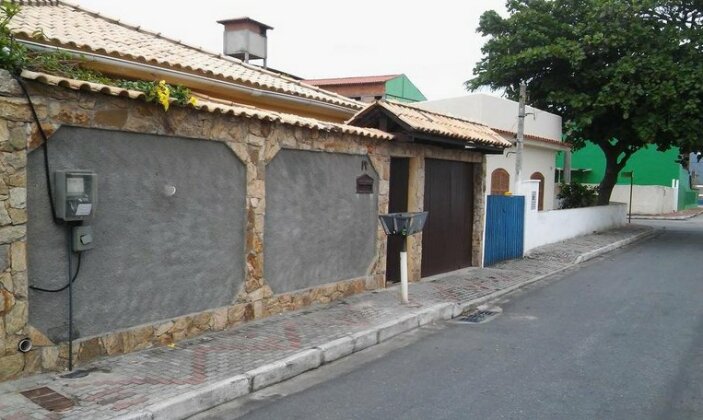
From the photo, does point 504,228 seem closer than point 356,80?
Yes

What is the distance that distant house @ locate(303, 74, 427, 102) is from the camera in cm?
3083

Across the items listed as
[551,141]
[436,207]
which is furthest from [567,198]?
[436,207]

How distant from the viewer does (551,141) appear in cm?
2002

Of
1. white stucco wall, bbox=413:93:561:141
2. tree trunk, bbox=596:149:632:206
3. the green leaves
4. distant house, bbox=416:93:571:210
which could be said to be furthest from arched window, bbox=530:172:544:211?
the green leaves

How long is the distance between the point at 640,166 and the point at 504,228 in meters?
30.0

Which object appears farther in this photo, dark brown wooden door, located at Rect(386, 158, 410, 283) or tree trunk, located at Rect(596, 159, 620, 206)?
tree trunk, located at Rect(596, 159, 620, 206)

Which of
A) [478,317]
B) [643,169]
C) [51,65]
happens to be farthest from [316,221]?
[643,169]

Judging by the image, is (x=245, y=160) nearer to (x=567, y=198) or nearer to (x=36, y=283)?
(x=36, y=283)

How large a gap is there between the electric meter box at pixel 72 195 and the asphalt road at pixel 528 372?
2.09 meters

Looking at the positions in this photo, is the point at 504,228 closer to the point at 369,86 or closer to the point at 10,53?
the point at 10,53

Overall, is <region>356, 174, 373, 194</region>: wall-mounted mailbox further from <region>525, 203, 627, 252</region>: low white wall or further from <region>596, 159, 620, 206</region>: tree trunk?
<region>596, 159, 620, 206</region>: tree trunk

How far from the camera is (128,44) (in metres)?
8.73

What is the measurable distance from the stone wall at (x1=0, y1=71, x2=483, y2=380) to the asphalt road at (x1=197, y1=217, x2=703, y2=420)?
1532 millimetres

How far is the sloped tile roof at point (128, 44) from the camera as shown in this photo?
7391 millimetres
